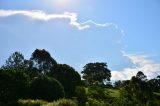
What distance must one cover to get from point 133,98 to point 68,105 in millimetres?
13968

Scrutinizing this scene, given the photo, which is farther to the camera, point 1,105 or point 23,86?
point 23,86

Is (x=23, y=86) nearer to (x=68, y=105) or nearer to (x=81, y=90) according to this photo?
(x=81, y=90)

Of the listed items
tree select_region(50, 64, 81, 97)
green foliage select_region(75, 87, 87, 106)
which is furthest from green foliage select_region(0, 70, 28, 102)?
tree select_region(50, 64, 81, 97)

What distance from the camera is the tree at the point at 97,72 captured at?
11206 cm

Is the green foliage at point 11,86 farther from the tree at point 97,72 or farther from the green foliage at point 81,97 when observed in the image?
the tree at point 97,72

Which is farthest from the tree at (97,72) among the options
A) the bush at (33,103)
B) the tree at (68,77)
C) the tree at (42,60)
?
the bush at (33,103)

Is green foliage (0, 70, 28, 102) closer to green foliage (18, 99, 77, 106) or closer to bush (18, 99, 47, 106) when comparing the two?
green foliage (18, 99, 77, 106)

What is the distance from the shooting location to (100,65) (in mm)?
119938

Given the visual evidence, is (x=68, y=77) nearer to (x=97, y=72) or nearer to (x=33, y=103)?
(x=33, y=103)

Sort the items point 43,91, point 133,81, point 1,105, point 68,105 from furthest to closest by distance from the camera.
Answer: point 133,81, point 43,91, point 1,105, point 68,105

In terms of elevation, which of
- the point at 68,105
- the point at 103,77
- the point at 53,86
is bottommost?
the point at 68,105

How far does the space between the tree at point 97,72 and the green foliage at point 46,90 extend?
6454 centimetres

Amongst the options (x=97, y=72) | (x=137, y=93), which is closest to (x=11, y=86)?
(x=137, y=93)

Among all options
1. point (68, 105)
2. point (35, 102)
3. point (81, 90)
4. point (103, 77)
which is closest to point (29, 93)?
point (81, 90)
